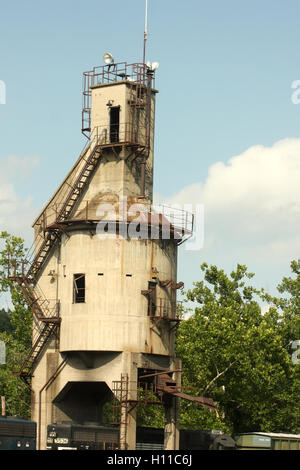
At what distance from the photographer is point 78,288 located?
66.2m

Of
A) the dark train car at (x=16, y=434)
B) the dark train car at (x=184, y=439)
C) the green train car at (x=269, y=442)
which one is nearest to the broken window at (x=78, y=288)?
the dark train car at (x=184, y=439)

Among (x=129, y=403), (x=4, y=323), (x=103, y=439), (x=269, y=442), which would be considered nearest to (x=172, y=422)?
(x=129, y=403)

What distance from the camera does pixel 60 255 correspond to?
68.4 metres

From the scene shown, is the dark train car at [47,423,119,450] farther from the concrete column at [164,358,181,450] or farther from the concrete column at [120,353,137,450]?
the concrete column at [164,358,181,450]

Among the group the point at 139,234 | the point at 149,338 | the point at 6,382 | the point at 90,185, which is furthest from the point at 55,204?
the point at 6,382

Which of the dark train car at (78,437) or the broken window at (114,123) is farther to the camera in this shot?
the broken window at (114,123)

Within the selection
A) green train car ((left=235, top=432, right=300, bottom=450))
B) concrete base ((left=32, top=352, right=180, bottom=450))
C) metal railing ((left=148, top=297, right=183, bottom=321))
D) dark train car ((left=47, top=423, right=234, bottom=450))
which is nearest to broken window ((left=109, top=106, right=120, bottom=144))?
metal railing ((left=148, top=297, right=183, bottom=321))

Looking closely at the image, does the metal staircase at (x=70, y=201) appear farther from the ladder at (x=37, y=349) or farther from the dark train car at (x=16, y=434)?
the dark train car at (x=16, y=434)

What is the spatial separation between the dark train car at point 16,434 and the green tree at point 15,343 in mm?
25698

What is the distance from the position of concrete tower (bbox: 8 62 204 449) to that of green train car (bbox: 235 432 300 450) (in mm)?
5482

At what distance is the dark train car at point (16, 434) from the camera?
5275 centimetres

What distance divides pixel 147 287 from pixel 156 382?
659cm

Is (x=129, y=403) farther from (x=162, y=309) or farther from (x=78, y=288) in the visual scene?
(x=78, y=288)

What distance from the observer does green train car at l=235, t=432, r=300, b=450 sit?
62.1 metres
